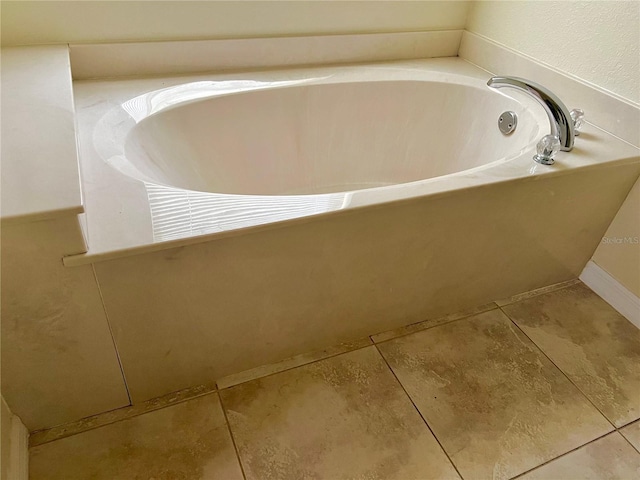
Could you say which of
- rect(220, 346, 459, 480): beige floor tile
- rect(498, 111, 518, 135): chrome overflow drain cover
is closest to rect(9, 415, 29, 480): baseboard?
rect(220, 346, 459, 480): beige floor tile

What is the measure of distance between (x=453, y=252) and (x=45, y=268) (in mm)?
901

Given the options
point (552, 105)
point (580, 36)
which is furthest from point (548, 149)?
point (580, 36)

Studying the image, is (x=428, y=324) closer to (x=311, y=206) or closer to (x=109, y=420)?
(x=311, y=206)

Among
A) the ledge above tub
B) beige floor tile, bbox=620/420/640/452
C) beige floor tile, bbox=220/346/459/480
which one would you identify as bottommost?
beige floor tile, bbox=220/346/459/480

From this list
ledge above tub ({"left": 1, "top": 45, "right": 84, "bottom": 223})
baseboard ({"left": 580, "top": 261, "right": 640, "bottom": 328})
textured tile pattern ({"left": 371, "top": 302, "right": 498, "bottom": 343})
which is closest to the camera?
ledge above tub ({"left": 1, "top": 45, "right": 84, "bottom": 223})

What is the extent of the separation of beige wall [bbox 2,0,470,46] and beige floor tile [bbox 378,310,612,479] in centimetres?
107

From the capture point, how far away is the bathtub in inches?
36.0

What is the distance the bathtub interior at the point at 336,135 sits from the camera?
142cm

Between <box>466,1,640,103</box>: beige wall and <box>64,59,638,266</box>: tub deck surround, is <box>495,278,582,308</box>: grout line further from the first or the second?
<box>466,1,640,103</box>: beige wall

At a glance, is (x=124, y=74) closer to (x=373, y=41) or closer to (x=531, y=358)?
(x=373, y=41)

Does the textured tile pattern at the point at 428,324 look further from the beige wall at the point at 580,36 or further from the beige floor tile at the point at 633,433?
the beige wall at the point at 580,36

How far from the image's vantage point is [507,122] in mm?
1471

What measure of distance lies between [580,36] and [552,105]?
1.32 feet

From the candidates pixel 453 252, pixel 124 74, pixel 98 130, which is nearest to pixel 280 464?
pixel 453 252
